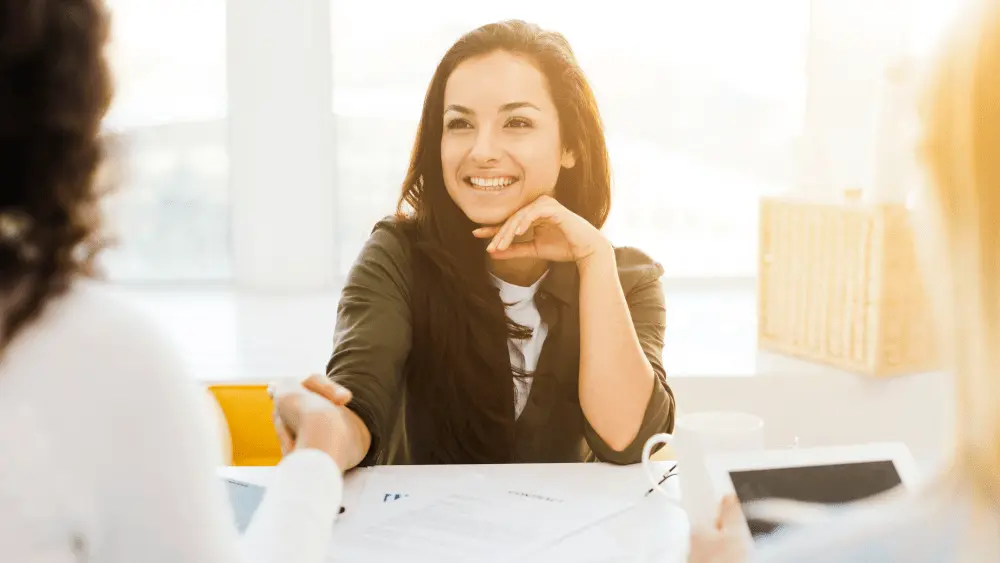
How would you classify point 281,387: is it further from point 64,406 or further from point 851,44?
point 851,44

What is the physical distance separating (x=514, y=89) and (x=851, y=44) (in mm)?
1641

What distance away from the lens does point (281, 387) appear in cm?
111

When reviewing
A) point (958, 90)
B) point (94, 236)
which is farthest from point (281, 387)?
point (958, 90)

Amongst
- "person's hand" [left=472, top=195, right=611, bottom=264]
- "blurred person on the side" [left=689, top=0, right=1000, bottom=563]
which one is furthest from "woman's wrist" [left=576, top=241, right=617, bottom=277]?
"blurred person on the side" [left=689, top=0, right=1000, bottom=563]

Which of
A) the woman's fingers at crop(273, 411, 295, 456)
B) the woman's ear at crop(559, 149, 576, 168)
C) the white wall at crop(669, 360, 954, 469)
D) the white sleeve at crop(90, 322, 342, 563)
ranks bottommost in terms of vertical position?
the white wall at crop(669, 360, 954, 469)

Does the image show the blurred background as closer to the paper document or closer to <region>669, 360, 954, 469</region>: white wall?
<region>669, 360, 954, 469</region>: white wall

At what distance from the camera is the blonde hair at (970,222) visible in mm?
475

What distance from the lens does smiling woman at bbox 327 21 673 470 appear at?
133 cm

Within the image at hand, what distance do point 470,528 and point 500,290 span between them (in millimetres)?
612

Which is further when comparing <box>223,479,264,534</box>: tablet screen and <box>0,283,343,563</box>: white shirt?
<box>223,479,264,534</box>: tablet screen

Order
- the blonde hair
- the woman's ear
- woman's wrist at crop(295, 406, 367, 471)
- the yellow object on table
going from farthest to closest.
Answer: the yellow object on table < the woman's ear < woman's wrist at crop(295, 406, 367, 471) < the blonde hair

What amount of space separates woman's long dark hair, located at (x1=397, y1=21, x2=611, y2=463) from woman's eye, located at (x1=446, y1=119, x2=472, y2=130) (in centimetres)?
5

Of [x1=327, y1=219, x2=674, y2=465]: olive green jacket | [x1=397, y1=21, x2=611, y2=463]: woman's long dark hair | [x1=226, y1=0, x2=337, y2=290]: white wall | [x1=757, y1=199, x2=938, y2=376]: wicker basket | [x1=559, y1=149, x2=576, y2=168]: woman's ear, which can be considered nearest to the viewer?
[x1=327, y1=219, x2=674, y2=465]: olive green jacket

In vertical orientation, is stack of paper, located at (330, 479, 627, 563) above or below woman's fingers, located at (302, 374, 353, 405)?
below
